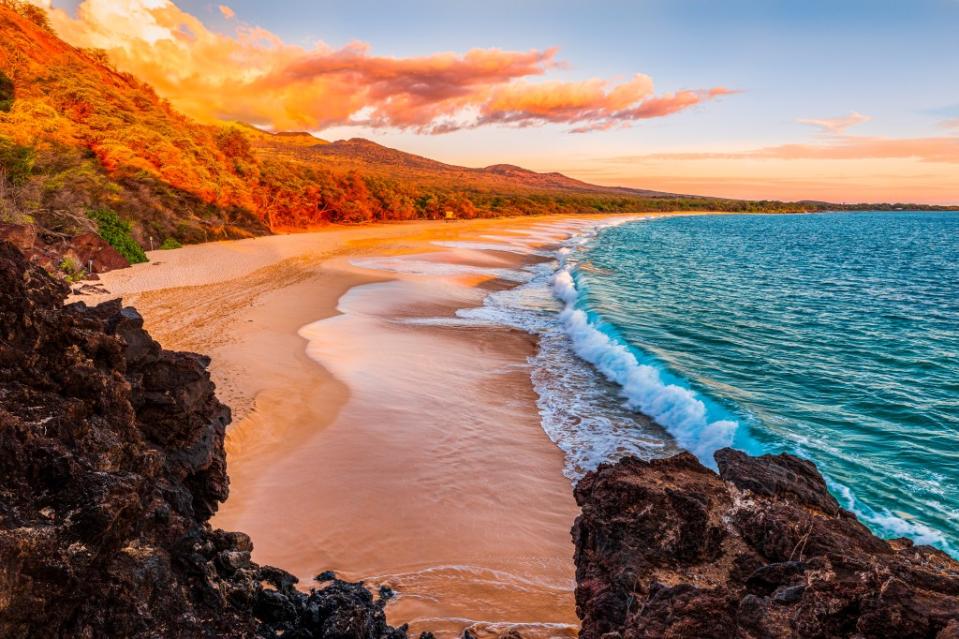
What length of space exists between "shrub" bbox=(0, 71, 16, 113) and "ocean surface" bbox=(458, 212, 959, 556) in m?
23.9

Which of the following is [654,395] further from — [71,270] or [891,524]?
[71,270]

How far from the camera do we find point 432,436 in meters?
8.37

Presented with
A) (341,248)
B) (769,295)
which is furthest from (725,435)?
(341,248)

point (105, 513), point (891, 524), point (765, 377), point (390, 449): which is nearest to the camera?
point (105, 513)

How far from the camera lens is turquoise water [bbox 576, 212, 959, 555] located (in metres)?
8.05

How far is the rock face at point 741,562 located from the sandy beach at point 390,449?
1.40 metres

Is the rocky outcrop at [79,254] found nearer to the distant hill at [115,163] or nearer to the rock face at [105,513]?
the distant hill at [115,163]

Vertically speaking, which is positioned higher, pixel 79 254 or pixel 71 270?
pixel 79 254

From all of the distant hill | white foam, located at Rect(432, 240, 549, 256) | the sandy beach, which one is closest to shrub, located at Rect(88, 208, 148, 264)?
the distant hill

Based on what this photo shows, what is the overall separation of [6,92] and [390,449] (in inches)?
1213

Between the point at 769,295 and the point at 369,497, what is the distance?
74.7 ft

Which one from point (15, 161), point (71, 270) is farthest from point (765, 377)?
point (15, 161)

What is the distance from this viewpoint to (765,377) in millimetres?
12438

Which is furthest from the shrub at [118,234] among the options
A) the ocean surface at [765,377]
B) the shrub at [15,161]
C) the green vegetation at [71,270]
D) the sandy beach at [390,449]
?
the ocean surface at [765,377]
